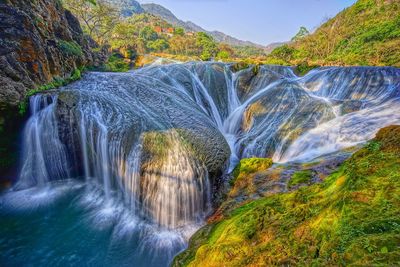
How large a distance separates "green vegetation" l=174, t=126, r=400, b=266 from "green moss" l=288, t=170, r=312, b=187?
4.85ft

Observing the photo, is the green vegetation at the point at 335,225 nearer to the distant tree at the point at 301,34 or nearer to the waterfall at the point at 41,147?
the waterfall at the point at 41,147

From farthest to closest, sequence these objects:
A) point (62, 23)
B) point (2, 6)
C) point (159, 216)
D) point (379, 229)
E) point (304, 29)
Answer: point (304, 29) → point (62, 23) → point (2, 6) → point (159, 216) → point (379, 229)

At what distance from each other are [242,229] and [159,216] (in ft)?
12.2

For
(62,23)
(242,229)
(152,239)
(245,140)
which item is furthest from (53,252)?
(62,23)

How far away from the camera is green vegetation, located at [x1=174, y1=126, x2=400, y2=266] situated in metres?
1.45

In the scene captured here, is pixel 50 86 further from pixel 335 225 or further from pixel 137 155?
pixel 335 225

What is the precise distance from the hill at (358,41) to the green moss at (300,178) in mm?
30218

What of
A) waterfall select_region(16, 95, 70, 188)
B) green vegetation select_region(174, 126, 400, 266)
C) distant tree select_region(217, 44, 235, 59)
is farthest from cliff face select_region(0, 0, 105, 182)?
distant tree select_region(217, 44, 235, 59)

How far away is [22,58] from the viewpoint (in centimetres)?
782

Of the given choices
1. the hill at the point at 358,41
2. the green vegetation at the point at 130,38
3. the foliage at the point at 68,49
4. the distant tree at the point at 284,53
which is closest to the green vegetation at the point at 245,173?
the foliage at the point at 68,49

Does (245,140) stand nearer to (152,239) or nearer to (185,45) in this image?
(152,239)

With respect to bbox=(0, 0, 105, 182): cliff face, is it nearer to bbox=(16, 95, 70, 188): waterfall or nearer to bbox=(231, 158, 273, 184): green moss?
bbox=(16, 95, 70, 188): waterfall

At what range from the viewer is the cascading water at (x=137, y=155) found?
5.49m

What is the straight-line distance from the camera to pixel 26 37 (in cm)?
805
